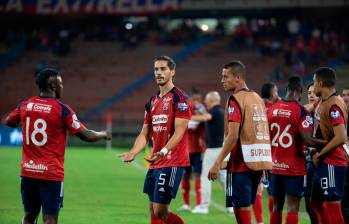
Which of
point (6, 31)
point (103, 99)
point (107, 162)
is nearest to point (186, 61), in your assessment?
point (103, 99)

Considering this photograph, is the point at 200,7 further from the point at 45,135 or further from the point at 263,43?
the point at 45,135

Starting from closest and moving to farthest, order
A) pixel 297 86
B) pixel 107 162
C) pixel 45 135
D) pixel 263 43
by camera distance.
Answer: pixel 45 135
pixel 297 86
pixel 107 162
pixel 263 43

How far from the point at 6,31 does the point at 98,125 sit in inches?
489

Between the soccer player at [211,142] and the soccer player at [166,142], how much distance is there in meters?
5.24

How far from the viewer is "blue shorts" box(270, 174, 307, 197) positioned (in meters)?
11.5

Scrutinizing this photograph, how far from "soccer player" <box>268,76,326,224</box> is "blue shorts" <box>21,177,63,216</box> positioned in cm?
330

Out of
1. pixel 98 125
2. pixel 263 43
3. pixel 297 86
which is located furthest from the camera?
pixel 263 43

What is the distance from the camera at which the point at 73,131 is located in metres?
9.90

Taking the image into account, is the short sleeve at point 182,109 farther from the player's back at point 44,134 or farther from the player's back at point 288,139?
the player's back at point 44,134

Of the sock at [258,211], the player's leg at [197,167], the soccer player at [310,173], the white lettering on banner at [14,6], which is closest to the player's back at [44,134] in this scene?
the soccer player at [310,173]

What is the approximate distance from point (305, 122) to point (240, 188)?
1808 millimetres

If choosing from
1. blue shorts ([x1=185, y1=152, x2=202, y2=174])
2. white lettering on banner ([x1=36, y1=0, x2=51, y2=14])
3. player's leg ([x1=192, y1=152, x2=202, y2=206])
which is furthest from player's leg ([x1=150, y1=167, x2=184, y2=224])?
white lettering on banner ([x1=36, y1=0, x2=51, y2=14])

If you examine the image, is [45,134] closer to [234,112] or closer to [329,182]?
[234,112]

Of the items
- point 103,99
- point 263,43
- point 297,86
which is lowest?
point 297,86
